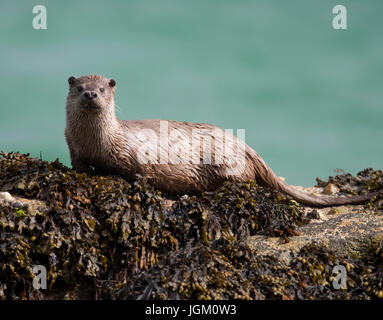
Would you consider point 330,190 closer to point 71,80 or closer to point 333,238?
point 333,238

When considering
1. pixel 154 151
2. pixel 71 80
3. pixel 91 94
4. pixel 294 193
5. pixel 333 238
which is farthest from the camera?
pixel 294 193

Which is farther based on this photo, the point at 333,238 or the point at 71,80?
the point at 71,80

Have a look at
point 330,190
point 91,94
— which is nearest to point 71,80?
point 91,94

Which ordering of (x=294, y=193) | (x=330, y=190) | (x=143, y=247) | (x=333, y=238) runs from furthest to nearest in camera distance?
1. (x=330, y=190)
2. (x=294, y=193)
3. (x=333, y=238)
4. (x=143, y=247)

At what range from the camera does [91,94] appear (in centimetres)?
507

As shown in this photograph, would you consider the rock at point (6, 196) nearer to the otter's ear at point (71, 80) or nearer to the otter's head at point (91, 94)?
the otter's head at point (91, 94)

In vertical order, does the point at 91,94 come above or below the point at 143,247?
above

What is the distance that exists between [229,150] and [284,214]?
1006 millimetres

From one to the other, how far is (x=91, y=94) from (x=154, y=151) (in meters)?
0.93

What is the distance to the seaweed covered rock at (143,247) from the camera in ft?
14.2

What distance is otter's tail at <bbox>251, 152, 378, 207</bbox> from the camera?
6.20 metres

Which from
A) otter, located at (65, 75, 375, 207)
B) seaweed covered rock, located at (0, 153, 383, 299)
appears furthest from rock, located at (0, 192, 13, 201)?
otter, located at (65, 75, 375, 207)
